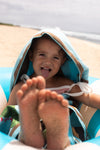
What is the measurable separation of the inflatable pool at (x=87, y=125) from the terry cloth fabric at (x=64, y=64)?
0.17 meters

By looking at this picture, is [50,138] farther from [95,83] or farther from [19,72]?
[95,83]

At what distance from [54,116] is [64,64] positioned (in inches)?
22.0

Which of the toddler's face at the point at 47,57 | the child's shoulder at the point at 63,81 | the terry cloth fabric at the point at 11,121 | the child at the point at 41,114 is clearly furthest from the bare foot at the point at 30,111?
the child's shoulder at the point at 63,81

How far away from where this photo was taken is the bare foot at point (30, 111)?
0.78m

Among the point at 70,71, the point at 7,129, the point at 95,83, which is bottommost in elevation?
the point at 7,129

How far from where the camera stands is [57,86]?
125 centimetres

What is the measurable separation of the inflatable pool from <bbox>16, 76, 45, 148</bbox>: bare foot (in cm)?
5

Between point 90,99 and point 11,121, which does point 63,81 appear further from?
point 11,121

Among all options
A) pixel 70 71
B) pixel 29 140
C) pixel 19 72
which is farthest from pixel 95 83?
pixel 29 140

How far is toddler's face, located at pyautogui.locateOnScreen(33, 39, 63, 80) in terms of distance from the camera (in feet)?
3.65

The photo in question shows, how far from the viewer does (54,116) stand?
2.57 ft

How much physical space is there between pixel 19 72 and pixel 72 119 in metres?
0.41

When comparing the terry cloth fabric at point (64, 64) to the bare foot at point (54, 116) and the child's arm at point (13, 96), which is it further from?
the bare foot at point (54, 116)

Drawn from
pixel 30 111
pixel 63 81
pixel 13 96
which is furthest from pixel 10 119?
pixel 63 81
